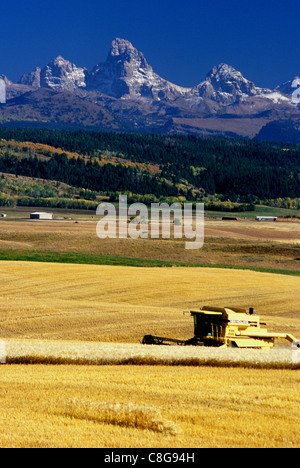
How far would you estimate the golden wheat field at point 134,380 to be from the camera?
1492cm

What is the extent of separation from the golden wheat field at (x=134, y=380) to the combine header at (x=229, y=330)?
3.95 ft

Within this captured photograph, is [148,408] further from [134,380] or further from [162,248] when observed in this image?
[162,248]

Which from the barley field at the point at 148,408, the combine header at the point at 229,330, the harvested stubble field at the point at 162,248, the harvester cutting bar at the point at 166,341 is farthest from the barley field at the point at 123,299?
the harvested stubble field at the point at 162,248

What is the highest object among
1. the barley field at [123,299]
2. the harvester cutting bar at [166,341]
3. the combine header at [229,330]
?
the combine header at [229,330]

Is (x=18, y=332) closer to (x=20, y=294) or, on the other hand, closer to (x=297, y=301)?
(x=20, y=294)

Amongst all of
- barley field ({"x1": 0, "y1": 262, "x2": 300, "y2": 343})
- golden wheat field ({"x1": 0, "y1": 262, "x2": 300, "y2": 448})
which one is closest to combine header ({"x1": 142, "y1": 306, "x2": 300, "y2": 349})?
golden wheat field ({"x1": 0, "y1": 262, "x2": 300, "y2": 448})

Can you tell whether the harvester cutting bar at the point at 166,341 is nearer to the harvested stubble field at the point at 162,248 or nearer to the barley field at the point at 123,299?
the barley field at the point at 123,299

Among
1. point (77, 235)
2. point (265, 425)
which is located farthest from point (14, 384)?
point (77, 235)

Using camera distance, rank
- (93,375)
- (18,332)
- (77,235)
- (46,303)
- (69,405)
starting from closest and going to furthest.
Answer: (69,405) < (93,375) < (18,332) < (46,303) < (77,235)

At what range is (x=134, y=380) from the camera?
2089cm

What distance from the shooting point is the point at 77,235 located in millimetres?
102875

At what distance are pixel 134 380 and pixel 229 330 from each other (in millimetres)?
8800
